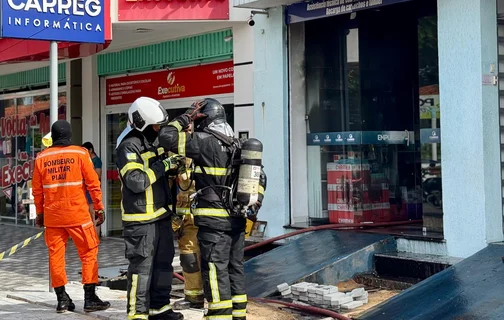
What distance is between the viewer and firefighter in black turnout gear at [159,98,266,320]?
270 inches

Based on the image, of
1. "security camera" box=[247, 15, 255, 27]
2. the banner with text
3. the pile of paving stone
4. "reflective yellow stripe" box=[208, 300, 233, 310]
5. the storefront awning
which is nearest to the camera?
"reflective yellow stripe" box=[208, 300, 233, 310]

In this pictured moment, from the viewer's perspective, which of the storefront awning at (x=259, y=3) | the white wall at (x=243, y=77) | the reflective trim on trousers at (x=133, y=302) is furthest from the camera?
the white wall at (x=243, y=77)

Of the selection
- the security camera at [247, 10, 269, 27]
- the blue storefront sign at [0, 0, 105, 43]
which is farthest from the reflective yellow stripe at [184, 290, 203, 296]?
the security camera at [247, 10, 269, 27]

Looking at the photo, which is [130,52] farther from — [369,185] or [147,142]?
[147,142]

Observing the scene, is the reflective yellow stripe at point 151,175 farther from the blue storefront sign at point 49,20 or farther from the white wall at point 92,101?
the white wall at point 92,101

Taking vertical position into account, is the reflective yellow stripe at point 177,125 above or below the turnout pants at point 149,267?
above

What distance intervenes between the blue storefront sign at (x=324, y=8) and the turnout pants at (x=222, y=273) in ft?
12.6

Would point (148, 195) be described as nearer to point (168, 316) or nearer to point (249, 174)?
point (249, 174)

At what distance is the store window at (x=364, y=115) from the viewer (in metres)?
10.7

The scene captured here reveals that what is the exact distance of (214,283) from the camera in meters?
6.81

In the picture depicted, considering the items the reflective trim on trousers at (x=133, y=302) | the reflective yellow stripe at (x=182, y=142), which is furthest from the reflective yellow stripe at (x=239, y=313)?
the reflective yellow stripe at (x=182, y=142)

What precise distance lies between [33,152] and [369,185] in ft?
29.8

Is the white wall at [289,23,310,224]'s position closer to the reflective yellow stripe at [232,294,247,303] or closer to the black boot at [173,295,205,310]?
the black boot at [173,295,205,310]

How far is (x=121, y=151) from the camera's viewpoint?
7.11 m
